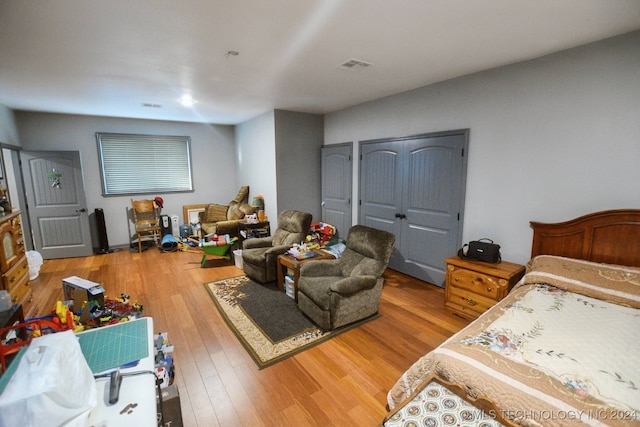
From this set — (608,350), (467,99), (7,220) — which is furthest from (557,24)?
(7,220)

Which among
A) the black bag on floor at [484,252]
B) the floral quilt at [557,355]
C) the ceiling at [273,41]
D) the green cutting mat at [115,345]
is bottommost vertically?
the floral quilt at [557,355]

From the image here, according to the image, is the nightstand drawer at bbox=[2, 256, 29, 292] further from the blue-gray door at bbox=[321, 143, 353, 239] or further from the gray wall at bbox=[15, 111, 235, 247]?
the blue-gray door at bbox=[321, 143, 353, 239]

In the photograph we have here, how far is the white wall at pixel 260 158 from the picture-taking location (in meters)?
4.99

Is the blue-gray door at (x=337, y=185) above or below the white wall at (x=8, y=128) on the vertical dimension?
below

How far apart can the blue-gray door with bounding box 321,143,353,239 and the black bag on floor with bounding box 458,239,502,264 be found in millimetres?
2207

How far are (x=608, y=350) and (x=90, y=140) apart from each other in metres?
7.28

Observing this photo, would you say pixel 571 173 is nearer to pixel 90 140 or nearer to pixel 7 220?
pixel 7 220

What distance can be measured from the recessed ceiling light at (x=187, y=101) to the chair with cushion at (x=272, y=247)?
7.03 ft

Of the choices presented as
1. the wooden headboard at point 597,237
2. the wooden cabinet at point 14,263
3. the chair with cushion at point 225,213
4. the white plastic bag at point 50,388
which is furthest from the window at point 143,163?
Answer: the wooden headboard at point 597,237

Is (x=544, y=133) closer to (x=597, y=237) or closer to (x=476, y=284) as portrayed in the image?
(x=597, y=237)

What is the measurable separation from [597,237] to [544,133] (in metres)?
1.03

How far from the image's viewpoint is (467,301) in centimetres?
294

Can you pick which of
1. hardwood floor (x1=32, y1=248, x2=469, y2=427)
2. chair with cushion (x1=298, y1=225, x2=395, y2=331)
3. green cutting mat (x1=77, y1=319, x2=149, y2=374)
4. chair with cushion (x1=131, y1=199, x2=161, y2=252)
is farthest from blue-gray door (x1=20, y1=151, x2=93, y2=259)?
green cutting mat (x1=77, y1=319, x2=149, y2=374)

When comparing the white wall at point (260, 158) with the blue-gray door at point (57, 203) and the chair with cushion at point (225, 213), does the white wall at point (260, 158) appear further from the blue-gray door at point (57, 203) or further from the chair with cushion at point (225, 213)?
the blue-gray door at point (57, 203)
